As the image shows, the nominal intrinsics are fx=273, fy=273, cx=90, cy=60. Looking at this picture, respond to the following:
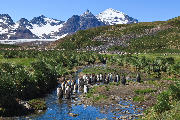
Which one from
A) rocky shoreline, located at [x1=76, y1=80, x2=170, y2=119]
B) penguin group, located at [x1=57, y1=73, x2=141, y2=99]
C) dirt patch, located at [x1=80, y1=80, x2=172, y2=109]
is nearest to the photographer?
rocky shoreline, located at [x1=76, y1=80, x2=170, y2=119]

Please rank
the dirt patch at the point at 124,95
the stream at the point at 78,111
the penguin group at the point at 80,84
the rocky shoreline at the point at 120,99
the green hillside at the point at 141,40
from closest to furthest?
the stream at the point at 78,111, the rocky shoreline at the point at 120,99, the dirt patch at the point at 124,95, the penguin group at the point at 80,84, the green hillside at the point at 141,40

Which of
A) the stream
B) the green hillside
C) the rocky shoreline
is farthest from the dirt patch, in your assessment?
the green hillside

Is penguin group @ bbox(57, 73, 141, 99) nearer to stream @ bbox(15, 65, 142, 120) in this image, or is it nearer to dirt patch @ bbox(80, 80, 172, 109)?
dirt patch @ bbox(80, 80, 172, 109)

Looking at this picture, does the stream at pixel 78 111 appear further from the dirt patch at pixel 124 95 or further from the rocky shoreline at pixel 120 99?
the dirt patch at pixel 124 95

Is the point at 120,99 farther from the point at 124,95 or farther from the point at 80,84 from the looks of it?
the point at 80,84

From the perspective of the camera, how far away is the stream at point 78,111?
1296 inches

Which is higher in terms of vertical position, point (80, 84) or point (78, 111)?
point (80, 84)

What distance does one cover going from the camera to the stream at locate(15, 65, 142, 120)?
108ft

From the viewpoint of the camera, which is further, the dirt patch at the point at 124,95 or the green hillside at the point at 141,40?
the green hillside at the point at 141,40

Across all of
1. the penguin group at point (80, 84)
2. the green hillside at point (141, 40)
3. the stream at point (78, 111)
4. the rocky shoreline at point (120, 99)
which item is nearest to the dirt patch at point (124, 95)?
the rocky shoreline at point (120, 99)

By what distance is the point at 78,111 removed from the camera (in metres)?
35.7

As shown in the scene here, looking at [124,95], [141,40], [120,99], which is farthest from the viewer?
[141,40]

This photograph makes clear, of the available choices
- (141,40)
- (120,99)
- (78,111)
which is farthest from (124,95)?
(141,40)

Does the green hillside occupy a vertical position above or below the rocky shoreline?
above
